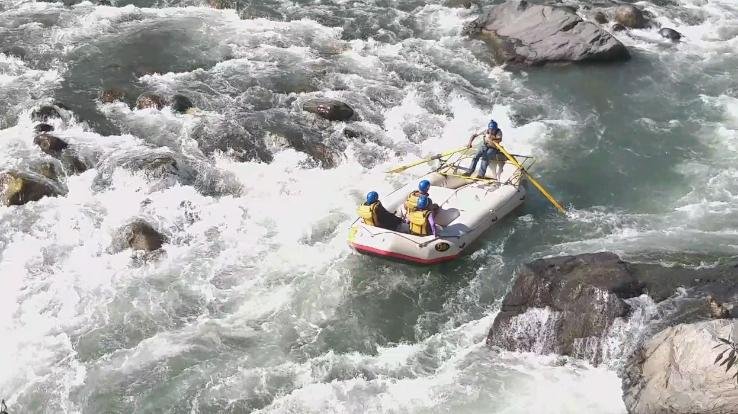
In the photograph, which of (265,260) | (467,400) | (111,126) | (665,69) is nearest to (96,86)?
(111,126)

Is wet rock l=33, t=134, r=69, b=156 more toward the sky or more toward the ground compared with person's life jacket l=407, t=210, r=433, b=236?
more toward the sky

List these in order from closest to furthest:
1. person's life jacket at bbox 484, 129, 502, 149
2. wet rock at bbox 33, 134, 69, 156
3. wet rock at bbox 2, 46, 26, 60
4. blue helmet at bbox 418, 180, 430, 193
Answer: blue helmet at bbox 418, 180, 430, 193, person's life jacket at bbox 484, 129, 502, 149, wet rock at bbox 33, 134, 69, 156, wet rock at bbox 2, 46, 26, 60

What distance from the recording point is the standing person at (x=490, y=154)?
46.7 feet

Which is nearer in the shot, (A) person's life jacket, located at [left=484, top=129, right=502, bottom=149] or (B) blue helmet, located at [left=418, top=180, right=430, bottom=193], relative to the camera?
(B) blue helmet, located at [left=418, top=180, right=430, bottom=193]

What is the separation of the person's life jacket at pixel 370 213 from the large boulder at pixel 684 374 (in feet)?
15.6

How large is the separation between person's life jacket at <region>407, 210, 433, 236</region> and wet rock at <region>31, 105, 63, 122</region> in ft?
27.5

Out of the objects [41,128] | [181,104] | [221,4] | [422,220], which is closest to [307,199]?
[422,220]

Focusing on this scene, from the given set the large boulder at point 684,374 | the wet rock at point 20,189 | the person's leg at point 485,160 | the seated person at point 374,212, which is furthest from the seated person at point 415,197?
the wet rock at point 20,189

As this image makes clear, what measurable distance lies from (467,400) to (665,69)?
11946 mm

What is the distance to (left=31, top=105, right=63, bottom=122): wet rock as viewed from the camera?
15.9 m

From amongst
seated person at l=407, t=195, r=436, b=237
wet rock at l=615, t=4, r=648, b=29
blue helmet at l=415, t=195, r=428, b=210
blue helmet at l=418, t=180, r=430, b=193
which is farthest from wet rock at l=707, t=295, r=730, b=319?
wet rock at l=615, t=4, r=648, b=29

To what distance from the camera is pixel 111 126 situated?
1603cm

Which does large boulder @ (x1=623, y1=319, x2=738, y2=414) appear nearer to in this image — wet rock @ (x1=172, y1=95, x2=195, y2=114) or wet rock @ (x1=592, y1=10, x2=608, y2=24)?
wet rock @ (x1=172, y1=95, x2=195, y2=114)

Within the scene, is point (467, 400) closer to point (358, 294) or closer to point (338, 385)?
point (338, 385)
